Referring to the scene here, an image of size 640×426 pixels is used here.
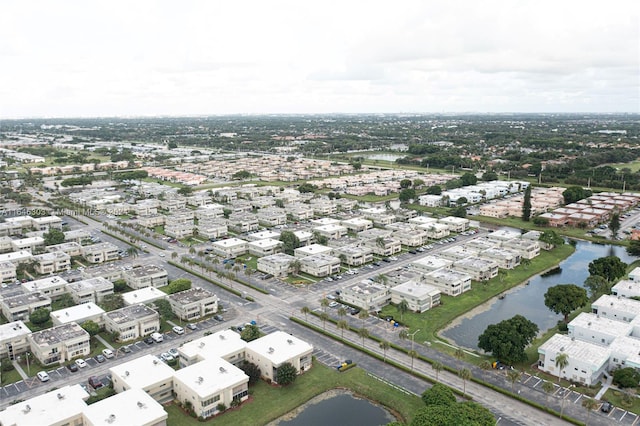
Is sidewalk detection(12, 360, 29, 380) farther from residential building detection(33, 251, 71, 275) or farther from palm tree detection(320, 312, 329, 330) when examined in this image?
palm tree detection(320, 312, 329, 330)

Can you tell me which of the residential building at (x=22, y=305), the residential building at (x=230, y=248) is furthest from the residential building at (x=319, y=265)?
the residential building at (x=22, y=305)

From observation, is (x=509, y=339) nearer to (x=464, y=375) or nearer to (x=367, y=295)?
(x=464, y=375)

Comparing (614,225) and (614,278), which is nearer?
(614,278)

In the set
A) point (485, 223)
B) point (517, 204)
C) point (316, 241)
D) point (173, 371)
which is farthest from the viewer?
point (517, 204)

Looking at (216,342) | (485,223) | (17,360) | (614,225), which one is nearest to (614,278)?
(614,225)

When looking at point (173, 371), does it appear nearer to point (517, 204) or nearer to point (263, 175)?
point (517, 204)

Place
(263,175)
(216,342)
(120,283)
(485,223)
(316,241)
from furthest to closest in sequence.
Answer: (263,175), (485,223), (316,241), (120,283), (216,342)

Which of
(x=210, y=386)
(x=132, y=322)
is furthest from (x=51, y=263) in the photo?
(x=210, y=386)
